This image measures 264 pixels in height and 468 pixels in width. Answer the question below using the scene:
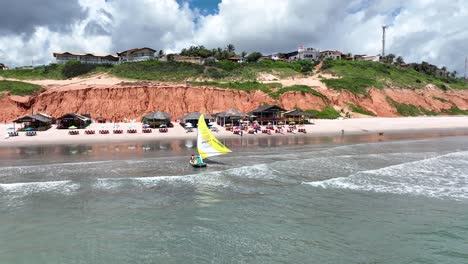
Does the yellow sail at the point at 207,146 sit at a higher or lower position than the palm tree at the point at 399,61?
lower

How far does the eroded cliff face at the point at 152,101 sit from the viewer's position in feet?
180

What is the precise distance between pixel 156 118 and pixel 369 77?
175 ft

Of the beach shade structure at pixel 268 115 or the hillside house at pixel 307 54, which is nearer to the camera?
the beach shade structure at pixel 268 115

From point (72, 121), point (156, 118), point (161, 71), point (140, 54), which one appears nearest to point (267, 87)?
point (161, 71)

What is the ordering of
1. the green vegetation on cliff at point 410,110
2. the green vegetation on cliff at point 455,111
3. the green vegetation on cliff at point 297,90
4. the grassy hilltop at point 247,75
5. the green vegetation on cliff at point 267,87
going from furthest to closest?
the green vegetation on cliff at point 455,111 < the green vegetation on cliff at point 410,110 < the grassy hilltop at point 247,75 < the green vegetation on cliff at point 267,87 < the green vegetation on cliff at point 297,90

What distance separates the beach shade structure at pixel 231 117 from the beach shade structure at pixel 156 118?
7.53 m

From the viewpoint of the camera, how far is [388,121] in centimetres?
5700

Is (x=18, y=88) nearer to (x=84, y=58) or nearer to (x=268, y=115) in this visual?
(x=84, y=58)

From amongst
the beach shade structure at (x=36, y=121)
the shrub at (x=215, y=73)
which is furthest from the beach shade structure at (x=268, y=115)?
the beach shade structure at (x=36, y=121)

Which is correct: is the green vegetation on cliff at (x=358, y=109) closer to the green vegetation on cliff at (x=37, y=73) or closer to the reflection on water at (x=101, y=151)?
the reflection on water at (x=101, y=151)

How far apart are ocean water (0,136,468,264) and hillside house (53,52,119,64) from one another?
67357mm

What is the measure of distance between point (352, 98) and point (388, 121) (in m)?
11.6

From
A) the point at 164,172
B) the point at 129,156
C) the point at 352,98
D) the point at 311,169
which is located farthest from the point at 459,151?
the point at 352,98

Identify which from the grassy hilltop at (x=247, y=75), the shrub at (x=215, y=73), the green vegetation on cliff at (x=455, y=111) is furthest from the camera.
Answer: the green vegetation on cliff at (x=455, y=111)
